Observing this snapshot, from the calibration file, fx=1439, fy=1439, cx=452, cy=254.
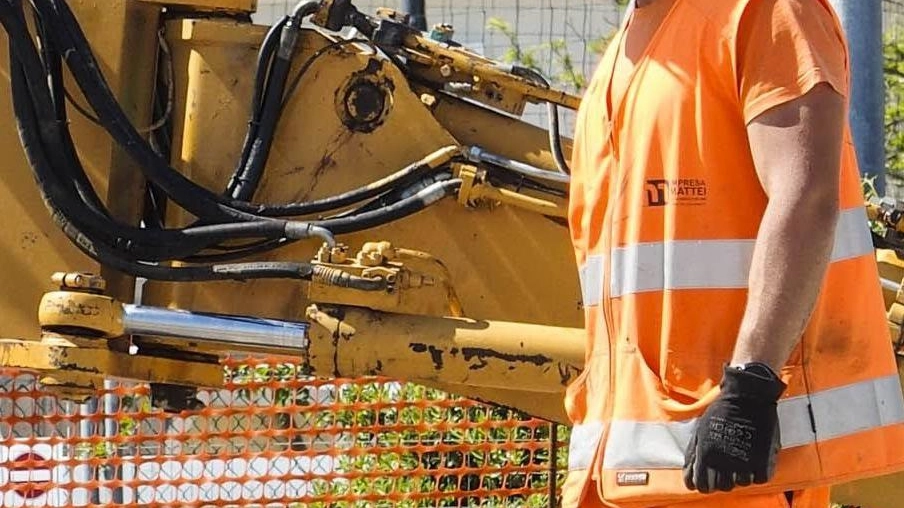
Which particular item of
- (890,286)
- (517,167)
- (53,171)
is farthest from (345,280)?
(890,286)

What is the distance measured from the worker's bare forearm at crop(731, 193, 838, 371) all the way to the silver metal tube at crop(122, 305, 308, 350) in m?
1.06

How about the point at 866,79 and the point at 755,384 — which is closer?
the point at 755,384

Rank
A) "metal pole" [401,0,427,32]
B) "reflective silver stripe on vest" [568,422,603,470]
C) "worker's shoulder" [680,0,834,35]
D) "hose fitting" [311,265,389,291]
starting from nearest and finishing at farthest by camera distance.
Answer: "worker's shoulder" [680,0,834,35] → "reflective silver stripe on vest" [568,422,603,470] → "hose fitting" [311,265,389,291] → "metal pole" [401,0,427,32]

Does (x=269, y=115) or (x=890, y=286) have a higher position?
(x=269, y=115)

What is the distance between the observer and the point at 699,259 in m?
2.35

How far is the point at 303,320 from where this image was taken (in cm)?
305

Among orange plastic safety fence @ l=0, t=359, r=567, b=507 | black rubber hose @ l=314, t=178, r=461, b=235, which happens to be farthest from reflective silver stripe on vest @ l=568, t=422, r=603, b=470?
orange plastic safety fence @ l=0, t=359, r=567, b=507

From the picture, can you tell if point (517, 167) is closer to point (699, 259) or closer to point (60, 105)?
point (699, 259)

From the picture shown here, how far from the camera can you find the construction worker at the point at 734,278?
7.19 ft

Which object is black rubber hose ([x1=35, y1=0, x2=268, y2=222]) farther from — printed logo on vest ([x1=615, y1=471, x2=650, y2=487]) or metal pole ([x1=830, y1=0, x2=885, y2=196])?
metal pole ([x1=830, y1=0, x2=885, y2=196])

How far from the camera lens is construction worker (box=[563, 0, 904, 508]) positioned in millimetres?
2191

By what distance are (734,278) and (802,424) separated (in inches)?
10.1

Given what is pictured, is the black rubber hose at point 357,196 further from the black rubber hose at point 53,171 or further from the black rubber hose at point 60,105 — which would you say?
the black rubber hose at point 60,105

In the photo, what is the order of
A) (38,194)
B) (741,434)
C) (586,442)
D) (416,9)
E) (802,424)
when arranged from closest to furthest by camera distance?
(741,434), (802,424), (586,442), (38,194), (416,9)
